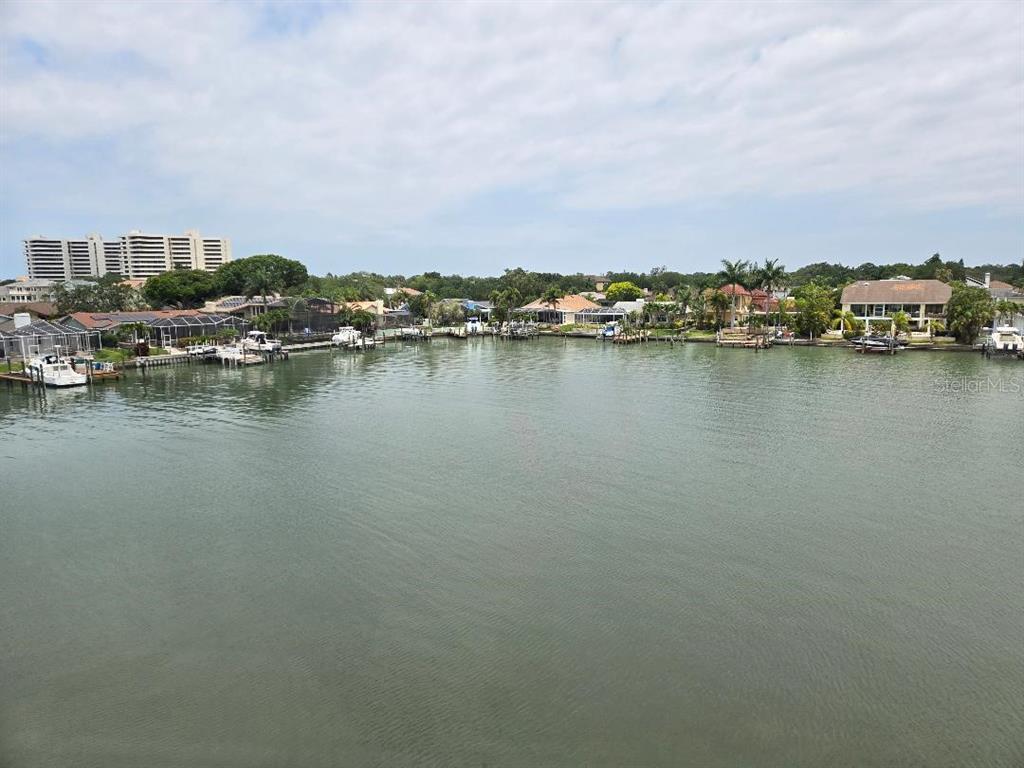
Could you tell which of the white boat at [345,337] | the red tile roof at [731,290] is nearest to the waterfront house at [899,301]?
the red tile roof at [731,290]

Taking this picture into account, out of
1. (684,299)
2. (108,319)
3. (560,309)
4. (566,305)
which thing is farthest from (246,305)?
(684,299)

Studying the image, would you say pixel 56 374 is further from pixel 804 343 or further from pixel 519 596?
pixel 804 343

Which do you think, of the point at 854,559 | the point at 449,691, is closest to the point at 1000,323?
the point at 854,559

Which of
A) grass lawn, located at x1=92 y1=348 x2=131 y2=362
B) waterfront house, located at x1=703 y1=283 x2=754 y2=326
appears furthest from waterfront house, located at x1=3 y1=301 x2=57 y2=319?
waterfront house, located at x1=703 y1=283 x2=754 y2=326

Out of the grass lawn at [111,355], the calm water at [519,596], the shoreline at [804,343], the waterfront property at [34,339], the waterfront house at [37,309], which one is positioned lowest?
the calm water at [519,596]

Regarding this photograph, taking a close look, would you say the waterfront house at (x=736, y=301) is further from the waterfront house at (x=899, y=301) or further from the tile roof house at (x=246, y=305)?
the tile roof house at (x=246, y=305)

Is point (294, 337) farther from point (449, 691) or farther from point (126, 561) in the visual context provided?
point (449, 691)

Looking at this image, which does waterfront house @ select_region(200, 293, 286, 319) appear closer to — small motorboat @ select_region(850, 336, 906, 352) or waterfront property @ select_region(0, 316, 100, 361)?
waterfront property @ select_region(0, 316, 100, 361)
